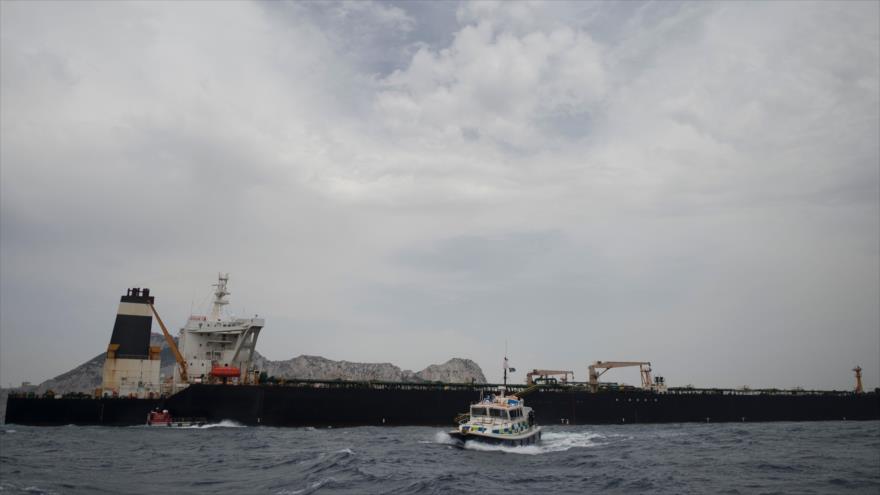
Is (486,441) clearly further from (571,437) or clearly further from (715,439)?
(715,439)

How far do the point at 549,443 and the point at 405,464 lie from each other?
15443 millimetres

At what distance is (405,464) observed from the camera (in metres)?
28.6

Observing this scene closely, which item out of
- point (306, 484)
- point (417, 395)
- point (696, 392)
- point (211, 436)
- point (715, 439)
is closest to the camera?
point (306, 484)

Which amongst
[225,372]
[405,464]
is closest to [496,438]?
[405,464]

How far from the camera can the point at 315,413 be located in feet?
163

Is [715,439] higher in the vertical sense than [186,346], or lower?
lower

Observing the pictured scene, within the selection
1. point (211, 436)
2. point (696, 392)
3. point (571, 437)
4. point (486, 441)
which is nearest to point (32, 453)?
point (211, 436)

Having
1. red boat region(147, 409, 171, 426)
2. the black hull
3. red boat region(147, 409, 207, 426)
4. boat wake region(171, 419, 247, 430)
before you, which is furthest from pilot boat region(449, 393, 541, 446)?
red boat region(147, 409, 171, 426)

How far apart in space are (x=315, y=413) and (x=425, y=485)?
28894 millimetres

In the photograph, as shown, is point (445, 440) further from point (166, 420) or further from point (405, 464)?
point (166, 420)

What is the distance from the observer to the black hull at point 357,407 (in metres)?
47.1

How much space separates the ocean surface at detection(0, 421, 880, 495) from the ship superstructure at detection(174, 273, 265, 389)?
10.9 meters

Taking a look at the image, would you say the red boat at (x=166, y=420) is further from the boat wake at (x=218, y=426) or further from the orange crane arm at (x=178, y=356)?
the orange crane arm at (x=178, y=356)

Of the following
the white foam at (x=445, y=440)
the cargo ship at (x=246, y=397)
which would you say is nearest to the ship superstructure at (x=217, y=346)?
the cargo ship at (x=246, y=397)
